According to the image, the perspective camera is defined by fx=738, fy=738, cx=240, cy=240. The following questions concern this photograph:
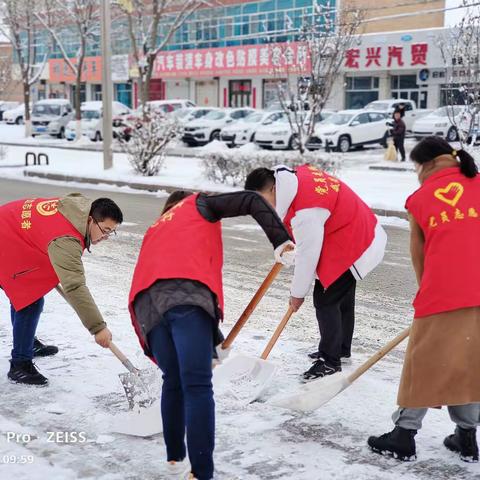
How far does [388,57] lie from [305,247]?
32.5 m

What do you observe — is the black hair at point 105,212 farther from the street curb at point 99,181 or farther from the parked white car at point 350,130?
the parked white car at point 350,130

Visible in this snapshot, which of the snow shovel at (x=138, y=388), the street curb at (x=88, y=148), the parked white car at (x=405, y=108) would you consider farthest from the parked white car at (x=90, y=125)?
the snow shovel at (x=138, y=388)

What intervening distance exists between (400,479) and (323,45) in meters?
13.4

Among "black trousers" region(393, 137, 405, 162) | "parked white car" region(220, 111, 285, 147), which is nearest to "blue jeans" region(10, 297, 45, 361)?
"black trousers" region(393, 137, 405, 162)

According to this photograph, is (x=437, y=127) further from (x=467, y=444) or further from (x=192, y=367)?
(x=192, y=367)

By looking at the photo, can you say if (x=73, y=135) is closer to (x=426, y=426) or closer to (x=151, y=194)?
(x=151, y=194)

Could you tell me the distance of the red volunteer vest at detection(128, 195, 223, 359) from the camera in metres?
3.03

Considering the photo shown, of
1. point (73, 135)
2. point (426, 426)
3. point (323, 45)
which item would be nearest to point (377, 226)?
point (426, 426)

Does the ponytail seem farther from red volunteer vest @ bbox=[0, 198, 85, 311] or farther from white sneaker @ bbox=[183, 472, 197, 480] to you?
red volunteer vest @ bbox=[0, 198, 85, 311]

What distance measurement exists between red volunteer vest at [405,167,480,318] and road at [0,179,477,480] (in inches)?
33.1

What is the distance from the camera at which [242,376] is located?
4.44 metres

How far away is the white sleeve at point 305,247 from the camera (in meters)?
4.32

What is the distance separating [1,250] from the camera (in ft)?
14.1

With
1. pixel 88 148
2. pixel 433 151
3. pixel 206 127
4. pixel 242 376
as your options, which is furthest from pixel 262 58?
pixel 433 151
